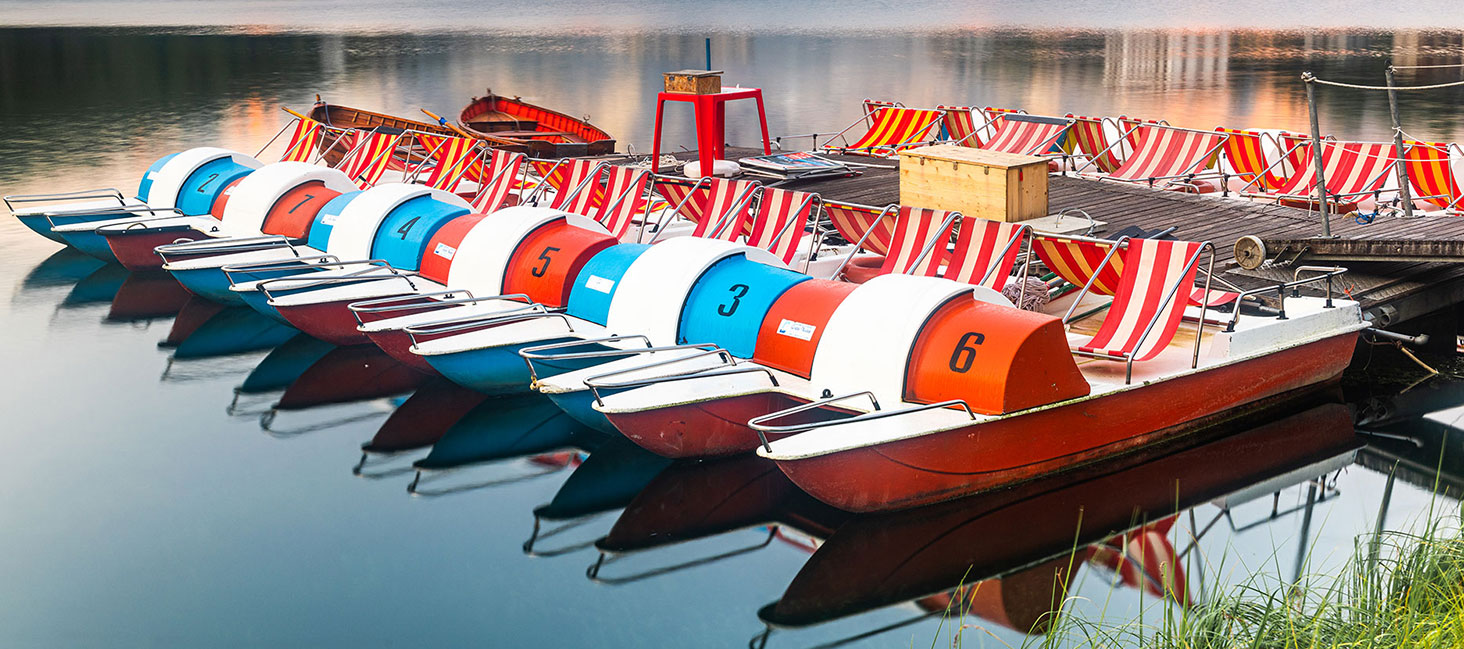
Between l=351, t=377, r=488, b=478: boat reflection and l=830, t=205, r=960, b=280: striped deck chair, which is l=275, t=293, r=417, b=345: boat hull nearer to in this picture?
l=351, t=377, r=488, b=478: boat reflection

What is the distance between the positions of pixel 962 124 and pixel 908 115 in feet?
2.99

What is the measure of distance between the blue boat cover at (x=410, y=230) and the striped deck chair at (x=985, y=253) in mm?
5421

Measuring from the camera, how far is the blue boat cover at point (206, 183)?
56.9 feet

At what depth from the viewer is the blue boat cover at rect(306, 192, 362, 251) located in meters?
14.8

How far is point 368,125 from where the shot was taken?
925 inches

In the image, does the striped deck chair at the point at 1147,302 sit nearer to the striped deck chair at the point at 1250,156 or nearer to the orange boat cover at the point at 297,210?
the striped deck chair at the point at 1250,156

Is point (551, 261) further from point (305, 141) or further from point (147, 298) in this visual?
point (305, 141)

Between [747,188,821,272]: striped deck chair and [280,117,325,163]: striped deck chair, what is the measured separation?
10122 mm

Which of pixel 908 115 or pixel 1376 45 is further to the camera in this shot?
pixel 1376 45

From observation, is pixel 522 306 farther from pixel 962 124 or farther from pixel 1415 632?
pixel 962 124

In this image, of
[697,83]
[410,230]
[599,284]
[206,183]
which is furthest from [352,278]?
[697,83]

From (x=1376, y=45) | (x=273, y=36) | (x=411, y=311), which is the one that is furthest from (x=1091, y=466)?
(x=273, y=36)

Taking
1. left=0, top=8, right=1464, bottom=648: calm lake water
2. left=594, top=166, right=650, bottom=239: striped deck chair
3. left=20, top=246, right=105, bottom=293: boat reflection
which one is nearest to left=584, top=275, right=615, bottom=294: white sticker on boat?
left=0, top=8, right=1464, bottom=648: calm lake water

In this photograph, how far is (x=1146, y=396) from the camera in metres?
9.95
